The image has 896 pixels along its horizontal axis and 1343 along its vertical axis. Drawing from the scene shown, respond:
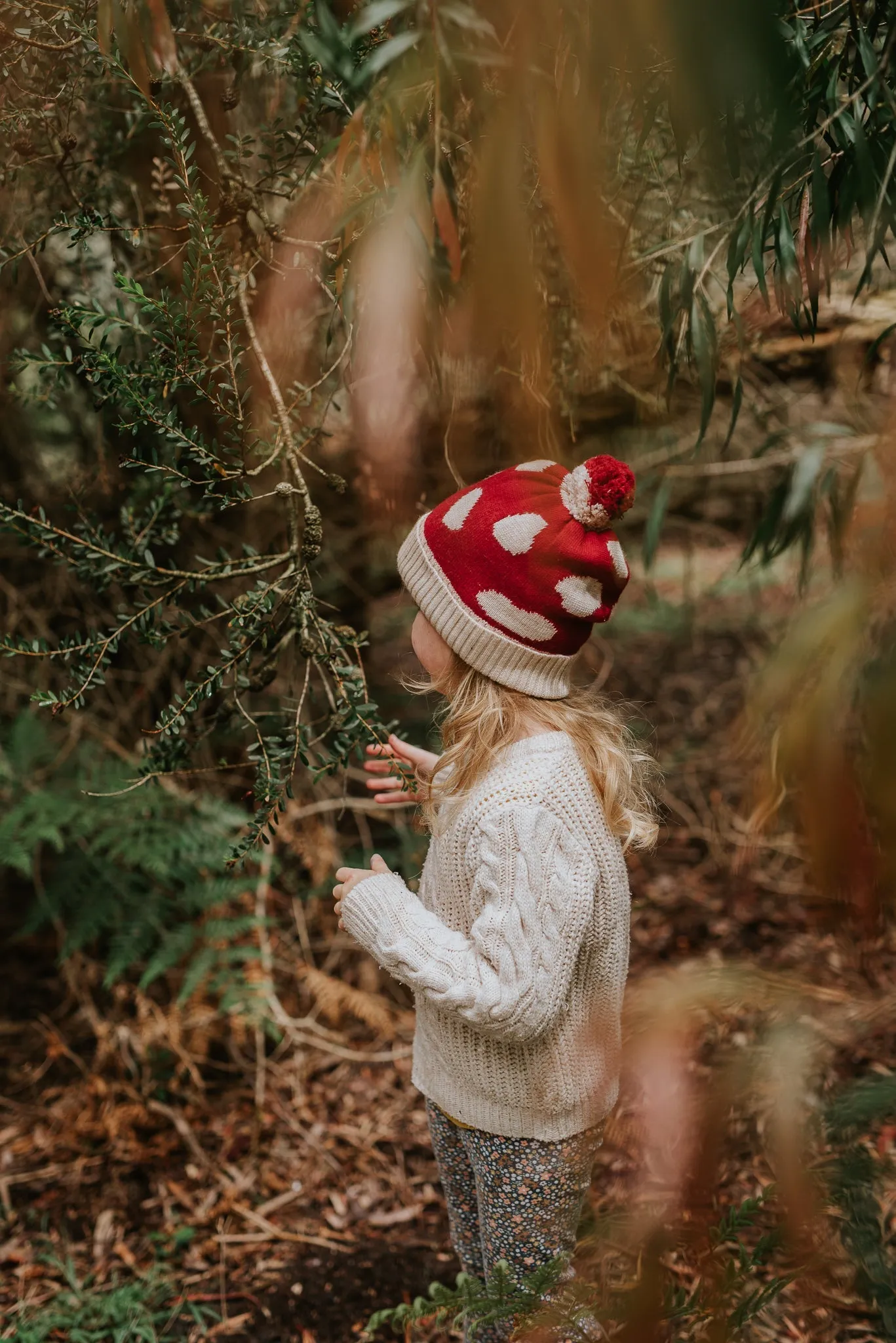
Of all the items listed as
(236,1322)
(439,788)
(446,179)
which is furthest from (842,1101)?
(236,1322)

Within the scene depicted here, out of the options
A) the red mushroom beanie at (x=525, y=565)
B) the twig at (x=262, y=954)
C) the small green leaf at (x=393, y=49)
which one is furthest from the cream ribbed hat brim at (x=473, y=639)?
the twig at (x=262, y=954)

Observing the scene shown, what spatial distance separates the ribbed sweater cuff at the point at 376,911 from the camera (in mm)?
1354

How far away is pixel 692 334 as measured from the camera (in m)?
1.60

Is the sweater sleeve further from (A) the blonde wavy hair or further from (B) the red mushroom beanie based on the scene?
(B) the red mushroom beanie

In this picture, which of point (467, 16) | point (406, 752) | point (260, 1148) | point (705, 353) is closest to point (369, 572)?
point (406, 752)

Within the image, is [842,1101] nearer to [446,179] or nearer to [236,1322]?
[446,179]

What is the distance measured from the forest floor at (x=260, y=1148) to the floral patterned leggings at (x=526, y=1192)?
113 mm

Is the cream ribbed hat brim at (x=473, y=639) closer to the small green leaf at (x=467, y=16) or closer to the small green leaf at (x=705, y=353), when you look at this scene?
the small green leaf at (x=705, y=353)

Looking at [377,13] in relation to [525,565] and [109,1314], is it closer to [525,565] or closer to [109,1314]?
[525,565]

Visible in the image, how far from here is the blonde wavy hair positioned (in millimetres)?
1404

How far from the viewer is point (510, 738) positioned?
1403 mm

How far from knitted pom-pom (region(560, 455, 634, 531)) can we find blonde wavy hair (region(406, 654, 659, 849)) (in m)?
0.27

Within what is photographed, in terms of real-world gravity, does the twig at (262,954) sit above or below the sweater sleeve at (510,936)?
below

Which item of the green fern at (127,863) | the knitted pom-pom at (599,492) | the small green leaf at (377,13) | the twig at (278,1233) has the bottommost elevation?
the twig at (278,1233)
